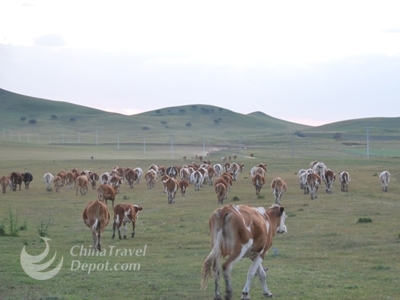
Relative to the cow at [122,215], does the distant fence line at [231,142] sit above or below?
above

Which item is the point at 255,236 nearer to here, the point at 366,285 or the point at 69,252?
the point at 366,285

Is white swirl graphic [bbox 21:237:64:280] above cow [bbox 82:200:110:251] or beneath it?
beneath

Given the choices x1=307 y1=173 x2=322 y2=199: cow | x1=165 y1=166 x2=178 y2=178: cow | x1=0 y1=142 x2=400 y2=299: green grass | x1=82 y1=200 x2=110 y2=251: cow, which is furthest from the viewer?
x1=165 y1=166 x2=178 y2=178: cow

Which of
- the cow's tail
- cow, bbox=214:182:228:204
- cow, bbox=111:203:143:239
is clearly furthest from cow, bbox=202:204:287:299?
cow, bbox=214:182:228:204

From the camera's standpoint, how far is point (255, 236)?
10875mm

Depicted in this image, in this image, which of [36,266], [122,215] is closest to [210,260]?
[36,266]

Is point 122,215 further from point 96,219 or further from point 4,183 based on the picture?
point 4,183

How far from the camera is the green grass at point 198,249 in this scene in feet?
38.6

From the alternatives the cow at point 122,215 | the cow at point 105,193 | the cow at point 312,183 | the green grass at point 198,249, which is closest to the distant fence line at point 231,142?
the cow at point 312,183

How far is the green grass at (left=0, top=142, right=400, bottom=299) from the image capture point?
38.6 ft

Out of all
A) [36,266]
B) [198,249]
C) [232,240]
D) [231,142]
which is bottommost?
[198,249]

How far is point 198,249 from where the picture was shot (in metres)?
17.0

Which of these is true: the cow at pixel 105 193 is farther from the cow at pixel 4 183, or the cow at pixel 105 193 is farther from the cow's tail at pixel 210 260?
the cow's tail at pixel 210 260

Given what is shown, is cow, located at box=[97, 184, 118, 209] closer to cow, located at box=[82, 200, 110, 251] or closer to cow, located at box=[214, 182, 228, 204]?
cow, located at box=[214, 182, 228, 204]
